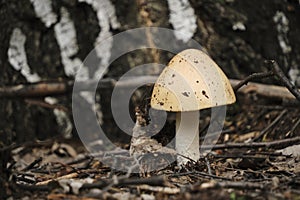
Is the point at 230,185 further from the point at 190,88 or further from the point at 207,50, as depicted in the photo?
the point at 207,50

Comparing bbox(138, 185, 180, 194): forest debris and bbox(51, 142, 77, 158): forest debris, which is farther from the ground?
bbox(138, 185, 180, 194): forest debris

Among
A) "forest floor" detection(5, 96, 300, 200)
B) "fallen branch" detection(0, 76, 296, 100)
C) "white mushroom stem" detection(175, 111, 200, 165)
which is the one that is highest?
"fallen branch" detection(0, 76, 296, 100)

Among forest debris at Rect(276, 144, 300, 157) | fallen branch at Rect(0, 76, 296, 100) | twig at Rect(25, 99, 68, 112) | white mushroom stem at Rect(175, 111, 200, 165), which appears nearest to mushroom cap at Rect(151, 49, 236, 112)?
white mushroom stem at Rect(175, 111, 200, 165)

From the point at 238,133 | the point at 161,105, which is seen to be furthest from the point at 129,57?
the point at 161,105

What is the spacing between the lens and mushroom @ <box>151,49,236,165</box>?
2359mm

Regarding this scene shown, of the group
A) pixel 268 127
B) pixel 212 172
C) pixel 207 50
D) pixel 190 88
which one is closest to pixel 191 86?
pixel 190 88

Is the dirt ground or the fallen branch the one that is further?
the fallen branch

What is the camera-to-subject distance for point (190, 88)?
7.77ft

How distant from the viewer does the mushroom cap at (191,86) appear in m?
2.36

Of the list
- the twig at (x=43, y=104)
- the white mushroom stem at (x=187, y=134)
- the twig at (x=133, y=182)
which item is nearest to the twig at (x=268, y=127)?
the white mushroom stem at (x=187, y=134)

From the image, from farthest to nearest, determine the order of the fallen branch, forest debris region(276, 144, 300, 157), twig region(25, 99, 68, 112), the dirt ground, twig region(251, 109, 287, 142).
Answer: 1. twig region(25, 99, 68, 112)
2. the fallen branch
3. the dirt ground
4. twig region(251, 109, 287, 142)
5. forest debris region(276, 144, 300, 157)

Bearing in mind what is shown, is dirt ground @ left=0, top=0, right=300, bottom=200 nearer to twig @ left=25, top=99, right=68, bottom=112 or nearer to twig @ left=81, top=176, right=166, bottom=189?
twig @ left=25, top=99, right=68, bottom=112

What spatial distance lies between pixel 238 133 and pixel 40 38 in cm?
190

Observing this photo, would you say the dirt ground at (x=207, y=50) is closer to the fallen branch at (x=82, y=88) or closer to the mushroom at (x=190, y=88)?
the fallen branch at (x=82, y=88)
